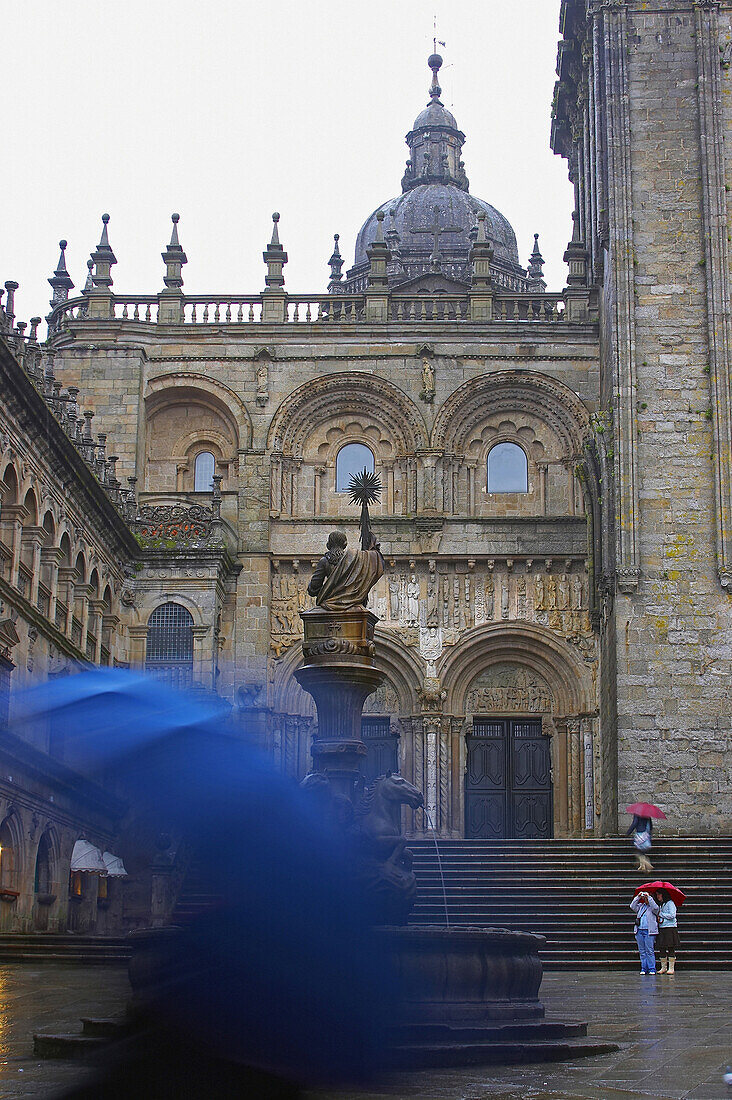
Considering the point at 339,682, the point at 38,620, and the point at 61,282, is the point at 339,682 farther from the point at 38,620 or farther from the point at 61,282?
the point at 61,282

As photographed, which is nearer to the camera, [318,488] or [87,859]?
[87,859]

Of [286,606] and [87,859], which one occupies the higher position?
[286,606]

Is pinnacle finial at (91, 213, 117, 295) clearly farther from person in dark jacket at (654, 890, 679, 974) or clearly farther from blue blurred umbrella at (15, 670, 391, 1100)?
blue blurred umbrella at (15, 670, 391, 1100)

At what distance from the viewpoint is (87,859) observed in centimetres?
2916

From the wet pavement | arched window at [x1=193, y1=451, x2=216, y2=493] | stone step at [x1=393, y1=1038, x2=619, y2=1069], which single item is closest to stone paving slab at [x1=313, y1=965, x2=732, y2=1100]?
the wet pavement

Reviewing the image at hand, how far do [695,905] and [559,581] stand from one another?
13.7 m

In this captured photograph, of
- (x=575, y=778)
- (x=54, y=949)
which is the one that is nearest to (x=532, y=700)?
(x=575, y=778)

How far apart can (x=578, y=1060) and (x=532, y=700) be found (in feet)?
85.6

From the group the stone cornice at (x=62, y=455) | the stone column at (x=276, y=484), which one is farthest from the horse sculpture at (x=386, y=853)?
the stone column at (x=276, y=484)

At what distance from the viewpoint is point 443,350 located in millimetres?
38250

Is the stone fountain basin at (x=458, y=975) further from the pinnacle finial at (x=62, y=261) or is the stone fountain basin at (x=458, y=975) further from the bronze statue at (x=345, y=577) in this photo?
the pinnacle finial at (x=62, y=261)

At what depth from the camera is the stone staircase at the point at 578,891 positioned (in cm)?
2255

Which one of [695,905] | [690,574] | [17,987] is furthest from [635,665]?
[17,987]

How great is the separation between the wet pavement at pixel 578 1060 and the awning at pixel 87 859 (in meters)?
11.2
